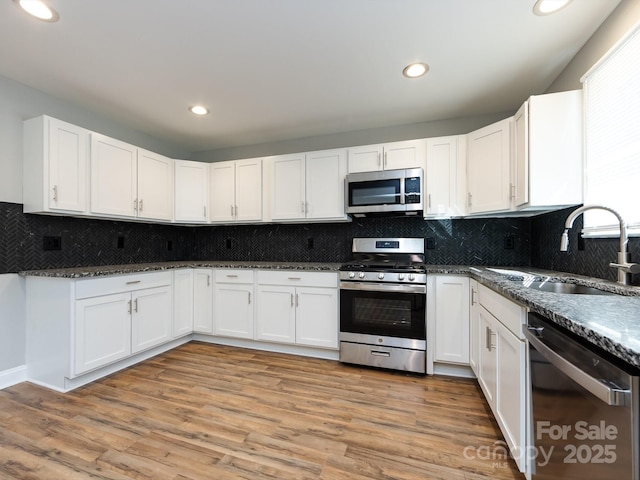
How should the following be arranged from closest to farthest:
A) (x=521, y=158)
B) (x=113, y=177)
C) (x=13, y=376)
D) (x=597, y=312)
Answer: (x=597, y=312) < (x=521, y=158) < (x=13, y=376) < (x=113, y=177)

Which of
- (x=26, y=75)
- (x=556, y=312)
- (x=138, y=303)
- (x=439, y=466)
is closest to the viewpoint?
(x=556, y=312)

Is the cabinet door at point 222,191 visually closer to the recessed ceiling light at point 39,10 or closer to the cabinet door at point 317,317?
the cabinet door at point 317,317

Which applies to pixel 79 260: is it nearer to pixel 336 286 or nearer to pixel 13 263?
pixel 13 263

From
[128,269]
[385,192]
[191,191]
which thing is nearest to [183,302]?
[128,269]

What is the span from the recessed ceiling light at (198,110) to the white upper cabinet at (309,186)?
822 mm

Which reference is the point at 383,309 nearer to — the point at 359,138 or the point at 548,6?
the point at 359,138

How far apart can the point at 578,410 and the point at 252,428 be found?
162 cm

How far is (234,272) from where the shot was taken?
3100 millimetres

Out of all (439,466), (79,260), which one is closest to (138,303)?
(79,260)

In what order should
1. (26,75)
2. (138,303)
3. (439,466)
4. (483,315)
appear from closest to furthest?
(439,466)
(483,315)
(26,75)
(138,303)

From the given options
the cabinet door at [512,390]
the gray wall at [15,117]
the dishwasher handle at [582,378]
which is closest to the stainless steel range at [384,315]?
Result: the cabinet door at [512,390]

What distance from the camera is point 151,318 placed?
2.75 metres

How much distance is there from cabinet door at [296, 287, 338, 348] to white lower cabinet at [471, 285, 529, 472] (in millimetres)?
1257

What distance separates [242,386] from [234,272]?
1220 millimetres
